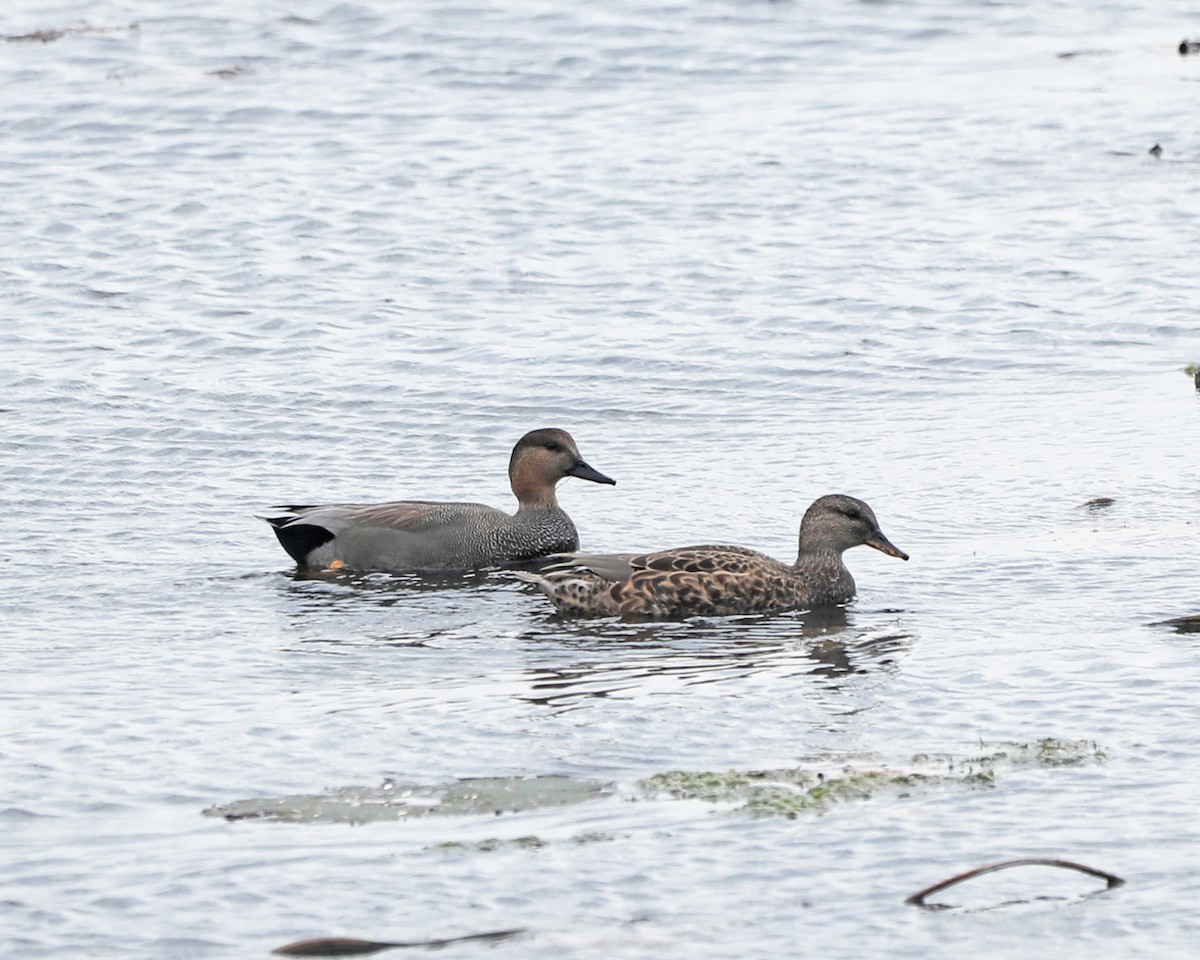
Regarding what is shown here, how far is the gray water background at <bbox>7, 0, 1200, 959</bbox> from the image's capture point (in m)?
6.95

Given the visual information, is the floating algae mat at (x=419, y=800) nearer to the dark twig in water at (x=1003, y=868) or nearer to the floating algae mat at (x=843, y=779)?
the floating algae mat at (x=843, y=779)

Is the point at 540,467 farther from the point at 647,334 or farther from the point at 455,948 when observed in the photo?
the point at 455,948

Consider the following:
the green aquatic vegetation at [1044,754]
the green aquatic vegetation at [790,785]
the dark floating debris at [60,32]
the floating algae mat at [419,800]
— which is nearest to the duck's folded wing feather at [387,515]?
the floating algae mat at [419,800]

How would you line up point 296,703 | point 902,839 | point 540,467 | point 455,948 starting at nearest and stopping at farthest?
point 455,948
point 902,839
point 296,703
point 540,467

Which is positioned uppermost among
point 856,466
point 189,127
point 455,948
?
point 189,127

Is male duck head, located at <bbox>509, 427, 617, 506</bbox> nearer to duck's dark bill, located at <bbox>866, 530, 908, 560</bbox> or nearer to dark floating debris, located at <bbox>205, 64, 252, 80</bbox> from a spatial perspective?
duck's dark bill, located at <bbox>866, 530, 908, 560</bbox>

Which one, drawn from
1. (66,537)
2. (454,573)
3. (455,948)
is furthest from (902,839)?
(66,537)

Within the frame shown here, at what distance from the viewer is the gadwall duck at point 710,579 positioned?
1055 centimetres

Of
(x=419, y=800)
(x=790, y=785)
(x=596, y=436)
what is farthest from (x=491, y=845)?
(x=596, y=436)

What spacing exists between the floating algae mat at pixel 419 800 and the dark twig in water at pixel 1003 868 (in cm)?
135

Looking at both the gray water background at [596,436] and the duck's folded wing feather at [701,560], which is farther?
the duck's folded wing feather at [701,560]

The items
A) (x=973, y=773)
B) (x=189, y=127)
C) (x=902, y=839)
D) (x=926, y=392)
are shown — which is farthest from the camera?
(x=189, y=127)

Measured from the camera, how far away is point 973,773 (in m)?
7.70

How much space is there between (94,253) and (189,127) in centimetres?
508
